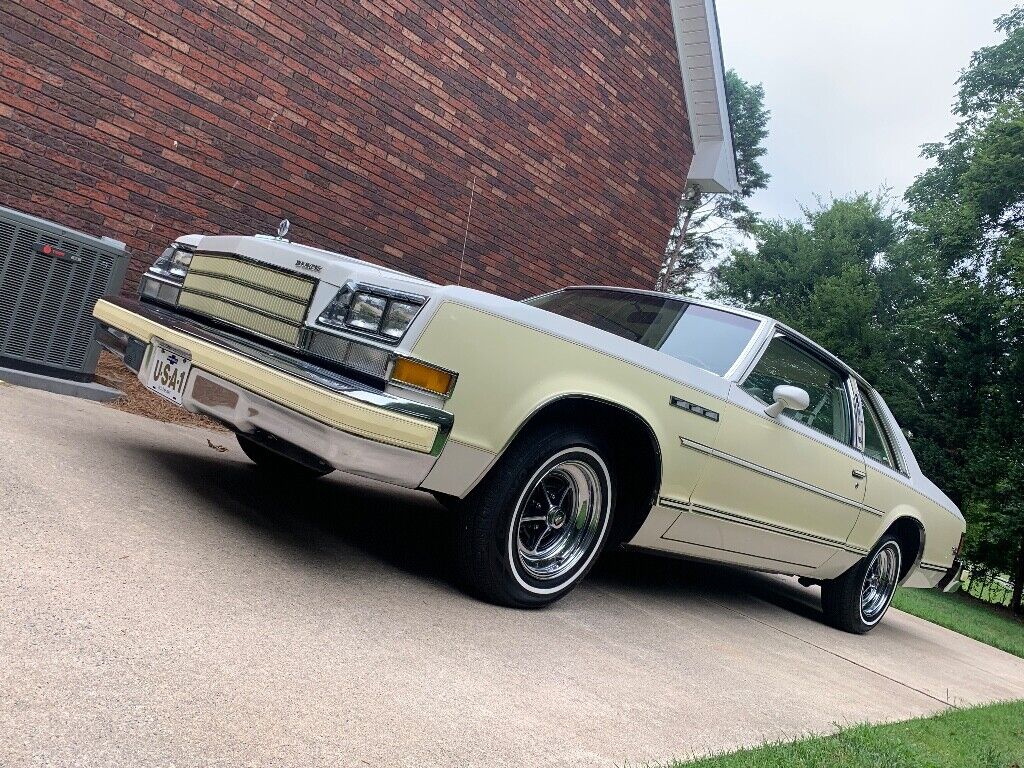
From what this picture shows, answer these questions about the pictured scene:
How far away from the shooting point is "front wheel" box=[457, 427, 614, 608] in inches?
134

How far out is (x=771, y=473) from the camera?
14.8 feet

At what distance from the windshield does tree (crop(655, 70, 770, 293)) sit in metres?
34.7

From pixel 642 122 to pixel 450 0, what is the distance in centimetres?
309

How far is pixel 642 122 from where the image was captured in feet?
35.5

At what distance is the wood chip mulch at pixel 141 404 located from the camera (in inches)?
229

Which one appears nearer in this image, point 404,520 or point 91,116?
point 404,520

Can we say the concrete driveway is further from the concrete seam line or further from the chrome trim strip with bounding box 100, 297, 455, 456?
the chrome trim strip with bounding box 100, 297, 455, 456

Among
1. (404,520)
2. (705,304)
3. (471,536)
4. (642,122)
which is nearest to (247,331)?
(471,536)

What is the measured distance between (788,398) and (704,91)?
799 cm

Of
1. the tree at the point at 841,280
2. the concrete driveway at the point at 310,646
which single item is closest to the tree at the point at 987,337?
the tree at the point at 841,280

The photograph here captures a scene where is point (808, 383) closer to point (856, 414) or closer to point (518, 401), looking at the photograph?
point (856, 414)

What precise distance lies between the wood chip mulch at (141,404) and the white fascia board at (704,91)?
7714mm

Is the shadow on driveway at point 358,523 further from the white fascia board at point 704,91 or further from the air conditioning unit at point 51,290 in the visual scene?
the white fascia board at point 704,91

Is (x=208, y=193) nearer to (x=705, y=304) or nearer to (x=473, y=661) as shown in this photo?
(x=705, y=304)
